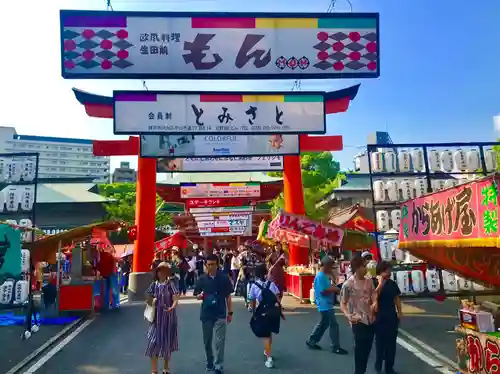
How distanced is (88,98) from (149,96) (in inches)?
270

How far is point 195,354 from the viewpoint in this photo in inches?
338

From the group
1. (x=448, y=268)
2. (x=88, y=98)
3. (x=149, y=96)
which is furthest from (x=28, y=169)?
(x=448, y=268)

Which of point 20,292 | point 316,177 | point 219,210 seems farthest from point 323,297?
point 219,210

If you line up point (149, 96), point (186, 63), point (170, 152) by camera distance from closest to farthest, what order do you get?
point (186, 63) → point (149, 96) → point (170, 152)

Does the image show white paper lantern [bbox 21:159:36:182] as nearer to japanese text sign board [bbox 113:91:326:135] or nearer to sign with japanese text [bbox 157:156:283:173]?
japanese text sign board [bbox 113:91:326:135]

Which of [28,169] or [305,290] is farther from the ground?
[28,169]

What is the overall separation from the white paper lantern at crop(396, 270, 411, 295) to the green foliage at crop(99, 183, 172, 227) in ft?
72.6

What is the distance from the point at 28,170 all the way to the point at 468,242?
935 centimetres

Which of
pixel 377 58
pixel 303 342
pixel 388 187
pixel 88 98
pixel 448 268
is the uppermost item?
pixel 88 98

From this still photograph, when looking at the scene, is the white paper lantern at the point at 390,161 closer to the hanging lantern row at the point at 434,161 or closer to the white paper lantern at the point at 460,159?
the hanging lantern row at the point at 434,161

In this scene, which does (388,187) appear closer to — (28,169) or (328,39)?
(328,39)

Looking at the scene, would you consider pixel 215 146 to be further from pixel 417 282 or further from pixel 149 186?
pixel 417 282

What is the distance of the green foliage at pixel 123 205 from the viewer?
114ft

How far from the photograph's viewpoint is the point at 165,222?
138 feet
